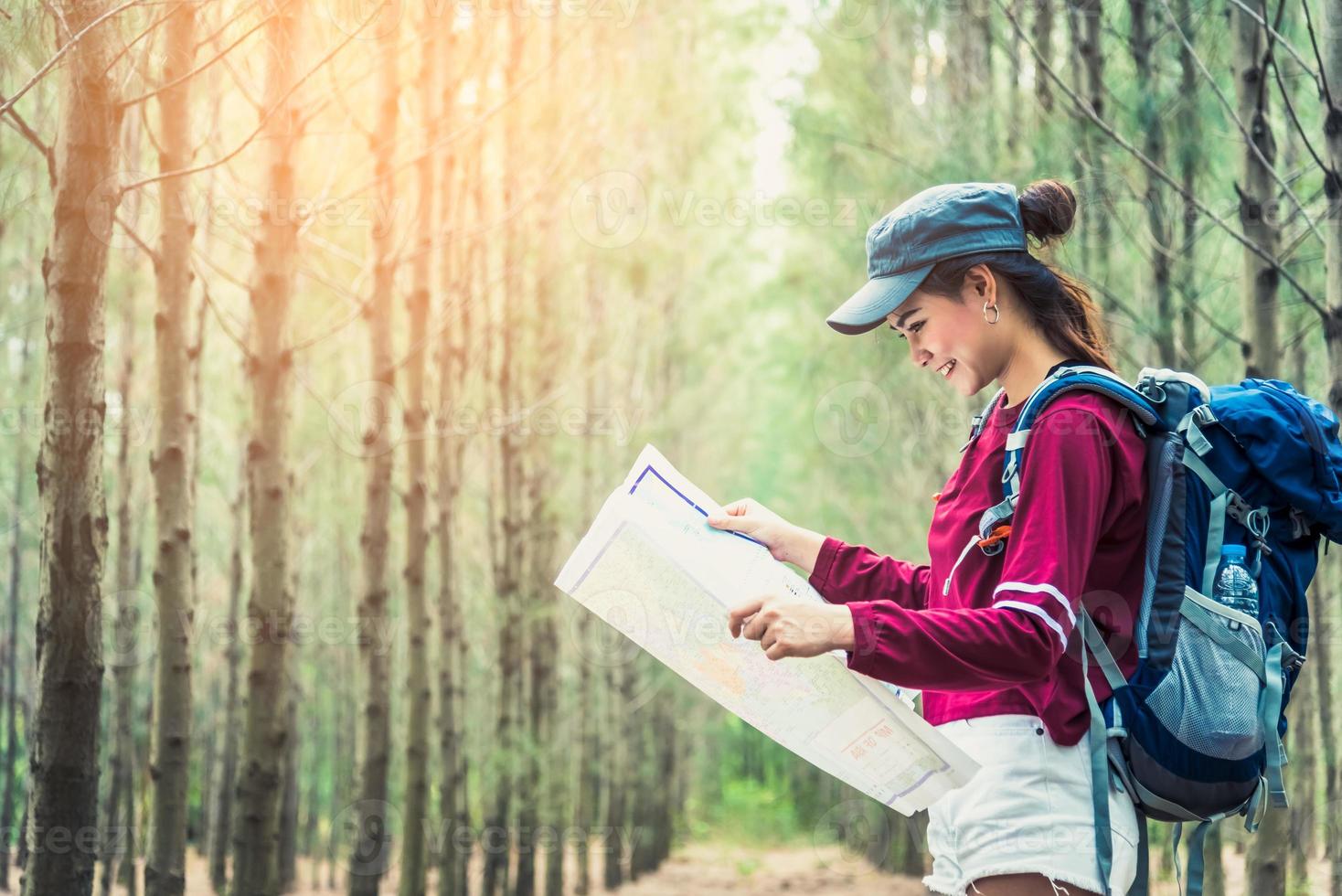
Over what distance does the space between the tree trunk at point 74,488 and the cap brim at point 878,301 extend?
1902 millimetres

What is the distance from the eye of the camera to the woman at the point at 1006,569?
1.42 m

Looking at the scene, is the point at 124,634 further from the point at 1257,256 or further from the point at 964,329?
the point at 964,329

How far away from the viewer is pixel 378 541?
250 inches

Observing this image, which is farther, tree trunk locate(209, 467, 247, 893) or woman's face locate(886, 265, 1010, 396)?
tree trunk locate(209, 467, 247, 893)

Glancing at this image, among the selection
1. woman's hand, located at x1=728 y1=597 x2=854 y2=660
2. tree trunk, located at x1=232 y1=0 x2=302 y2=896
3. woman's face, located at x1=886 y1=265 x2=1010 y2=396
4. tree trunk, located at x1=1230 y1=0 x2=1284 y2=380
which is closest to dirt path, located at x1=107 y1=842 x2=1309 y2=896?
tree trunk, located at x1=232 y1=0 x2=302 y2=896

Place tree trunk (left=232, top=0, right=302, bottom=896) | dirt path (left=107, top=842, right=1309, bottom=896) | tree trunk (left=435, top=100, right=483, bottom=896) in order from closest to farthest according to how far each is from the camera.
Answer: tree trunk (left=232, top=0, right=302, bottom=896), tree trunk (left=435, top=100, right=483, bottom=896), dirt path (left=107, top=842, right=1309, bottom=896)

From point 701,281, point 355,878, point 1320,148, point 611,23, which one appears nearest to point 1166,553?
point 1320,148

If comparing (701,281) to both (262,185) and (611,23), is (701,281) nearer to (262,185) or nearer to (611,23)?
(611,23)

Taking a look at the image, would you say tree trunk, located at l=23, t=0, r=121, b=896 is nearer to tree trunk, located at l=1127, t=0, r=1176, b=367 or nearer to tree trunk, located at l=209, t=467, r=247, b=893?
tree trunk, located at l=1127, t=0, r=1176, b=367

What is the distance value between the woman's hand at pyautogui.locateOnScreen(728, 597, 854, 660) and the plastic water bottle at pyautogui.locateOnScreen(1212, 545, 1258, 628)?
477 mm

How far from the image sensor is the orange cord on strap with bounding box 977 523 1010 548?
61.5 inches

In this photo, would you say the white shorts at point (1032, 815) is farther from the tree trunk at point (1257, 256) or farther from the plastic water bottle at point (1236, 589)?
the tree trunk at point (1257, 256)

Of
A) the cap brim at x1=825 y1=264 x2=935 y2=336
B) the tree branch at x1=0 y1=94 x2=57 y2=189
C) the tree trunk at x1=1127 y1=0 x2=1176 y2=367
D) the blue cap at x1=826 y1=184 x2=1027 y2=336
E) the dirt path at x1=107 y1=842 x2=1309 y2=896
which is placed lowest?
the dirt path at x1=107 y1=842 x2=1309 y2=896

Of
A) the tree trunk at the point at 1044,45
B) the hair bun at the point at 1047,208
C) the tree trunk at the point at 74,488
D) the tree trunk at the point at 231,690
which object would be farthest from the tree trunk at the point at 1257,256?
the tree trunk at the point at 231,690
